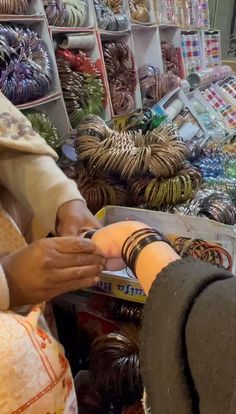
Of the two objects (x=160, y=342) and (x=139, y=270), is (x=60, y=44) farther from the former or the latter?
(x=160, y=342)

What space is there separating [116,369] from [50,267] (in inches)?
17.7

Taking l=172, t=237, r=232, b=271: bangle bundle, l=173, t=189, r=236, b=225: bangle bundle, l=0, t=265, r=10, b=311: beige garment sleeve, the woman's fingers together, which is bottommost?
l=173, t=189, r=236, b=225: bangle bundle

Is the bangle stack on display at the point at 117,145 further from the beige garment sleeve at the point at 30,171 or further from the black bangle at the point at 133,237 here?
the beige garment sleeve at the point at 30,171

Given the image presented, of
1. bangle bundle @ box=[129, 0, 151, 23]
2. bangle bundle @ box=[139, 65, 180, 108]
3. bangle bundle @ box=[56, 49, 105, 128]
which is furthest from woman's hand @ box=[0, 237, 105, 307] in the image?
bangle bundle @ box=[129, 0, 151, 23]

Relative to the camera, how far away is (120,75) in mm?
1933

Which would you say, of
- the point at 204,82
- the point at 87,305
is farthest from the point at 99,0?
the point at 87,305

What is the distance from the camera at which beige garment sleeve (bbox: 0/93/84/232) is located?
29.7 inches

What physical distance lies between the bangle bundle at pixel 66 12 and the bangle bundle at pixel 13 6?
0.47ft

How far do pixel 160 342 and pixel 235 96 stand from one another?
8.67 ft

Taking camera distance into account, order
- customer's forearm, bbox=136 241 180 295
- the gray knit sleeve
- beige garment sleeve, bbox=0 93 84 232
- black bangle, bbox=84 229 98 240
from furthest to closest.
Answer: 1. beige garment sleeve, bbox=0 93 84 232
2. black bangle, bbox=84 229 98 240
3. customer's forearm, bbox=136 241 180 295
4. the gray knit sleeve

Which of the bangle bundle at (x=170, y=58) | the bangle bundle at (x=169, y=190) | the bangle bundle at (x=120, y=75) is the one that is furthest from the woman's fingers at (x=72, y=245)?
the bangle bundle at (x=170, y=58)

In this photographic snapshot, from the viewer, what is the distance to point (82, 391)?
107 cm

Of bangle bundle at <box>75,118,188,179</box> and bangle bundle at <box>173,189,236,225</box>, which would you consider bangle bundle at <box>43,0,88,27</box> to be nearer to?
bangle bundle at <box>75,118,188,179</box>

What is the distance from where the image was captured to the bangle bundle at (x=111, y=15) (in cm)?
179
